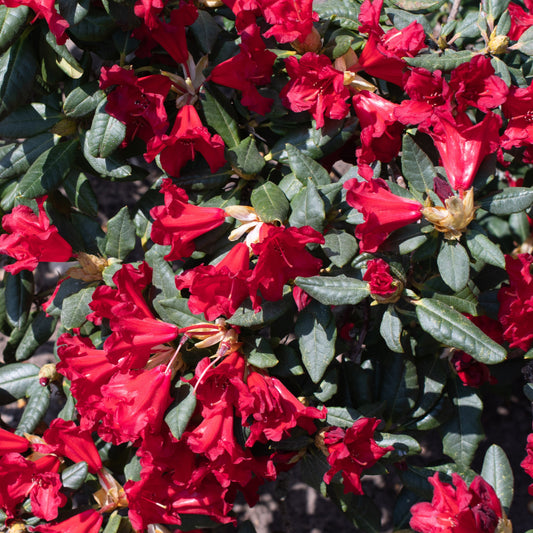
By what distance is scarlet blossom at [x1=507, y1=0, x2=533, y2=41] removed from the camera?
1582mm

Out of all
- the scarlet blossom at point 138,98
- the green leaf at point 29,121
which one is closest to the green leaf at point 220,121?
the scarlet blossom at point 138,98

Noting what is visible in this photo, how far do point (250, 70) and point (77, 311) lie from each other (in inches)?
29.9

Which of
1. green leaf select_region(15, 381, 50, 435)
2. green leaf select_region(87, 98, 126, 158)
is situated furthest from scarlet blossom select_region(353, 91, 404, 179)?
green leaf select_region(15, 381, 50, 435)

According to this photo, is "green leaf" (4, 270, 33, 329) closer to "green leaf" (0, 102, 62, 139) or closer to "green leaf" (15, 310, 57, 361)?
"green leaf" (15, 310, 57, 361)

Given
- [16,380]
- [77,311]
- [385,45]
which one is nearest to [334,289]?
[385,45]

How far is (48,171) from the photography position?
1600 millimetres

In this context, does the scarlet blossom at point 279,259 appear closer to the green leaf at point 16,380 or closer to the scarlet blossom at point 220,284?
the scarlet blossom at point 220,284

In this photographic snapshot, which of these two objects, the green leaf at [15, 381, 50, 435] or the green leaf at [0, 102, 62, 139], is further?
the green leaf at [15, 381, 50, 435]

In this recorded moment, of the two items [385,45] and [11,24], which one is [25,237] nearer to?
[11,24]

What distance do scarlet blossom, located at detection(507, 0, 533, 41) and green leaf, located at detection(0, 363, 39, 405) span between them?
1708 mm

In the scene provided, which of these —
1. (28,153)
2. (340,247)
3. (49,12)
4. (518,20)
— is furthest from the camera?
(28,153)

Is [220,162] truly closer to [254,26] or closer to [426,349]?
[254,26]

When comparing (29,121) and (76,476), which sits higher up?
(29,121)

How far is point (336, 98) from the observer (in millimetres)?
1436
